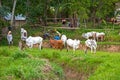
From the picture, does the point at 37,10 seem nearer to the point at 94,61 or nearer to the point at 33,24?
the point at 33,24

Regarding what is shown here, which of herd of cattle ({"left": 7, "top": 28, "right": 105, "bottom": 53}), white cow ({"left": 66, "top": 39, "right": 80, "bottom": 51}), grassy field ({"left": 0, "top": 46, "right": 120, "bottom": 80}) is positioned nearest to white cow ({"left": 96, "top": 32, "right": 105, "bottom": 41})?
herd of cattle ({"left": 7, "top": 28, "right": 105, "bottom": 53})

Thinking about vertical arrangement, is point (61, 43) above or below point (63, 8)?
below

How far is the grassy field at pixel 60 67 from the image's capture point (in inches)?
834

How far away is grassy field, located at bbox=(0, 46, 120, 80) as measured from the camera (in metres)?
21.2

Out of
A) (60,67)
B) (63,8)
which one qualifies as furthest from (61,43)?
(63,8)


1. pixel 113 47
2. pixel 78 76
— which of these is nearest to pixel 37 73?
pixel 78 76

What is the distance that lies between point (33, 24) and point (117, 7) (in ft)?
55.3

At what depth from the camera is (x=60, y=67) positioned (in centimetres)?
2583

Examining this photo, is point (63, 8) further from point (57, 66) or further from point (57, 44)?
point (57, 66)

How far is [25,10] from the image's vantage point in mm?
48156

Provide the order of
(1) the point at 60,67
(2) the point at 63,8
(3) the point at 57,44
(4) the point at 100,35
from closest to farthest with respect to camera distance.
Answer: (1) the point at 60,67 < (3) the point at 57,44 < (4) the point at 100,35 < (2) the point at 63,8

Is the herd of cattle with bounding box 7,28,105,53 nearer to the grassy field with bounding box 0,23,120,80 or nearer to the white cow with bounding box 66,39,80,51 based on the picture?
the white cow with bounding box 66,39,80,51

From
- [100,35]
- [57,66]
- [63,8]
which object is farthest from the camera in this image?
[63,8]

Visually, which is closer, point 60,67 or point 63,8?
point 60,67
